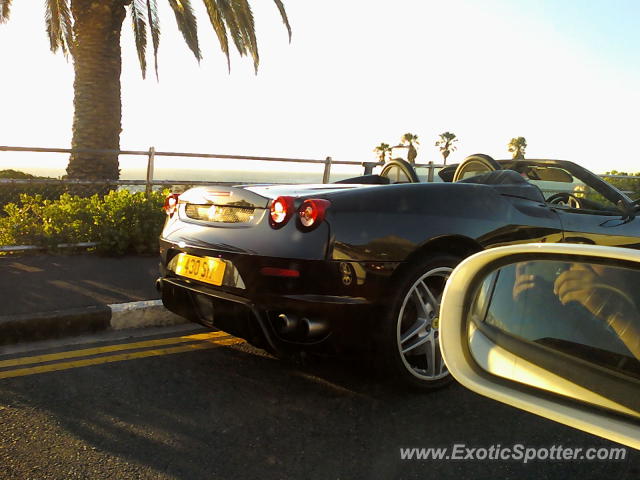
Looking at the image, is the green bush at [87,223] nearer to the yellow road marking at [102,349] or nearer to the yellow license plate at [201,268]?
the yellow road marking at [102,349]

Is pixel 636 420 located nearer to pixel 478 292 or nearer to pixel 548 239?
pixel 478 292

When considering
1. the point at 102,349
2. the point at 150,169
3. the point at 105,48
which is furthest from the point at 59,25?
the point at 102,349

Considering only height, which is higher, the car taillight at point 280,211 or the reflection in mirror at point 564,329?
the car taillight at point 280,211

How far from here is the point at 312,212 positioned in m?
3.16

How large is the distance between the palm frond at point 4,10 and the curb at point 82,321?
904 centimetres

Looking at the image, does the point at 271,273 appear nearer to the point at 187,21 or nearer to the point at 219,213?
the point at 219,213

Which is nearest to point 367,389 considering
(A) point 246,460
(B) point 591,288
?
(A) point 246,460

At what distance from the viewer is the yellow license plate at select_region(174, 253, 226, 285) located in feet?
11.0

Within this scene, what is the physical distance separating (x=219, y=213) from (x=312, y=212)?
670mm

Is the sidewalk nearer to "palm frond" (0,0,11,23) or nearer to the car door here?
the car door

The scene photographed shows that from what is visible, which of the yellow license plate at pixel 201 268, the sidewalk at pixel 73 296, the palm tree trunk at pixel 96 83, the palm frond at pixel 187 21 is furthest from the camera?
the palm frond at pixel 187 21

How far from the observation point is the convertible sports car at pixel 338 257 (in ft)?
10.2

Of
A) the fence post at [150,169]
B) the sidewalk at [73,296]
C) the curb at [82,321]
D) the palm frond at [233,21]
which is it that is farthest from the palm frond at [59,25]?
the curb at [82,321]

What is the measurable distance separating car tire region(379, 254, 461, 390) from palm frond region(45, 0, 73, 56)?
10594 millimetres
